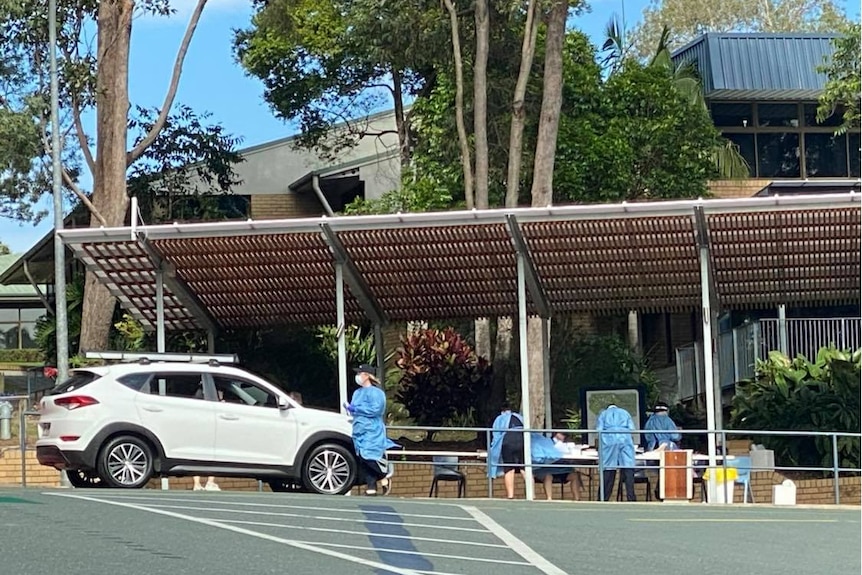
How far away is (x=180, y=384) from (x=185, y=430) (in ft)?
1.92

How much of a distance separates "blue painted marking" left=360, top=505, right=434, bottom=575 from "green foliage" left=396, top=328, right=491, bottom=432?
13186mm

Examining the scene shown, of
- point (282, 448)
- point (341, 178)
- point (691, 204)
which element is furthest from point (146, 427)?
point (341, 178)

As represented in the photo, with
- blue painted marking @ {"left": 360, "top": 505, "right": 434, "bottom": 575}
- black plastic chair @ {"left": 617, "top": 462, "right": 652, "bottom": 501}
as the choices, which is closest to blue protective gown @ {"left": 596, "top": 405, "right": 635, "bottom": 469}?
black plastic chair @ {"left": 617, "top": 462, "right": 652, "bottom": 501}

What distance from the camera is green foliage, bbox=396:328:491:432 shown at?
30.1 m

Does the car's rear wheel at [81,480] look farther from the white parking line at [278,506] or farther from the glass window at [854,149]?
the glass window at [854,149]

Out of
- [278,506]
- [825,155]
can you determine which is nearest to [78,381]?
[278,506]

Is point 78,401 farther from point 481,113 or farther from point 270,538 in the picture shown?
point 481,113

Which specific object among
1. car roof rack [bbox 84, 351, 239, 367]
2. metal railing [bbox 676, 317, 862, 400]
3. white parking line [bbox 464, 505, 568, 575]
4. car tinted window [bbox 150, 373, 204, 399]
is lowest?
white parking line [bbox 464, 505, 568, 575]

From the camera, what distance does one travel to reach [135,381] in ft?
63.5

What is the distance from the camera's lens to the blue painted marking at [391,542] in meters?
12.0

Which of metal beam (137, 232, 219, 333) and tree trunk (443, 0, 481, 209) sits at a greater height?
tree trunk (443, 0, 481, 209)

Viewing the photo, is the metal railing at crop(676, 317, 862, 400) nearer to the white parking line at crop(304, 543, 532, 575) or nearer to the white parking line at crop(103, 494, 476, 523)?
the white parking line at crop(103, 494, 476, 523)

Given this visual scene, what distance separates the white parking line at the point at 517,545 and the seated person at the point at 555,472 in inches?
207

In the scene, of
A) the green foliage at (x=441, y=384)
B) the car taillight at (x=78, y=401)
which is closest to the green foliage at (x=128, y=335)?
the green foliage at (x=441, y=384)
